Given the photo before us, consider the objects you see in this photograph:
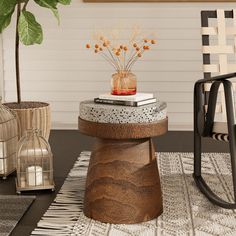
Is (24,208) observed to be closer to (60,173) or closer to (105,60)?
(60,173)

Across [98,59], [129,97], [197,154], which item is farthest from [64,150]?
[129,97]

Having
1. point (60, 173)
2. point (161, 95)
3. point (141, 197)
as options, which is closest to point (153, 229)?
point (141, 197)

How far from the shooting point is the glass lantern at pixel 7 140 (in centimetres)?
300

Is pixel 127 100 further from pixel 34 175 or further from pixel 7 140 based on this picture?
pixel 7 140

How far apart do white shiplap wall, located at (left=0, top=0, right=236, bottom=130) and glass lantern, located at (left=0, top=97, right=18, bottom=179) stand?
152 centimetres

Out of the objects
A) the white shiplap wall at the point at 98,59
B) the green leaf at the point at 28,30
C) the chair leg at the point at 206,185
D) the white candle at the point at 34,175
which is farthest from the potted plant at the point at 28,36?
the white shiplap wall at the point at 98,59

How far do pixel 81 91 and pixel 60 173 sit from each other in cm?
151

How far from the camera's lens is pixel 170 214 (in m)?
2.48

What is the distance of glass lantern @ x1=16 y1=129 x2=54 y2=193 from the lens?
2.76 metres

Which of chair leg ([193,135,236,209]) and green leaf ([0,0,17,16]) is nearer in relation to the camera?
chair leg ([193,135,236,209])

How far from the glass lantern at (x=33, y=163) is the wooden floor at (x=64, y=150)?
2.1 inches

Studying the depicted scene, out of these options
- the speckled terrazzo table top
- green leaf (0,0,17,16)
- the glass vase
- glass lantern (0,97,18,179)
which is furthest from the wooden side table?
green leaf (0,0,17,16)

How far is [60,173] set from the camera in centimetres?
322

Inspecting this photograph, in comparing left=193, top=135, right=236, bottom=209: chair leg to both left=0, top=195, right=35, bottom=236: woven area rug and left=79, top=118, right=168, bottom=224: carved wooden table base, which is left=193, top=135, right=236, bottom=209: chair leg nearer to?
left=79, top=118, right=168, bottom=224: carved wooden table base
